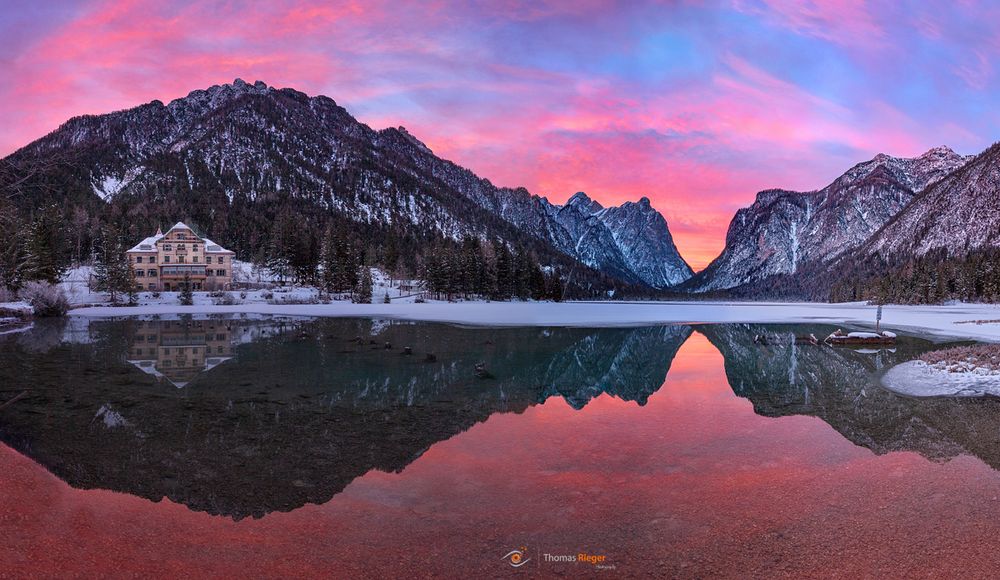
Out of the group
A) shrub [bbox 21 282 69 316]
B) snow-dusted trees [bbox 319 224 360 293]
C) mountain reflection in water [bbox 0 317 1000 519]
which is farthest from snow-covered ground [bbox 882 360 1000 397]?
snow-dusted trees [bbox 319 224 360 293]

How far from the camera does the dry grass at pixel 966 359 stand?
21.8 metres

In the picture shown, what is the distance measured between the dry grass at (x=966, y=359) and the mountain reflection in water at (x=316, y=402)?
264 centimetres

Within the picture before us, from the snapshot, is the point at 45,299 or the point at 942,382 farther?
the point at 45,299

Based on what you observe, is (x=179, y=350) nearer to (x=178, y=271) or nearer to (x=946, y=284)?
(x=178, y=271)

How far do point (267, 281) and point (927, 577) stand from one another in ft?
428

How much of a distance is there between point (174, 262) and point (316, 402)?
11543 centimetres

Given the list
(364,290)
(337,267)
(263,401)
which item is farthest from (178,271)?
(263,401)

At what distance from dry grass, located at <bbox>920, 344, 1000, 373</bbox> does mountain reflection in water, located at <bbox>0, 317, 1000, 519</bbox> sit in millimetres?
2637

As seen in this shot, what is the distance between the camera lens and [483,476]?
10250 mm

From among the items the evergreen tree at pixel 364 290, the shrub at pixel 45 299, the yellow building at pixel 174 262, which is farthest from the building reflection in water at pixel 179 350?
the yellow building at pixel 174 262

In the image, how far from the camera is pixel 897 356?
1192 inches

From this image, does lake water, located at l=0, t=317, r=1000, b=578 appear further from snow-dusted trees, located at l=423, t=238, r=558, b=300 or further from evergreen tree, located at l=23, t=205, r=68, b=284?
snow-dusted trees, located at l=423, t=238, r=558, b=300

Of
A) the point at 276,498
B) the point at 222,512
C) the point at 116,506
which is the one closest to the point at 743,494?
the point at 276,498

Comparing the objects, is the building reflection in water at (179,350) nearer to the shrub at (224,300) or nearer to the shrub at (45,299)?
the shrub at (45,299)
